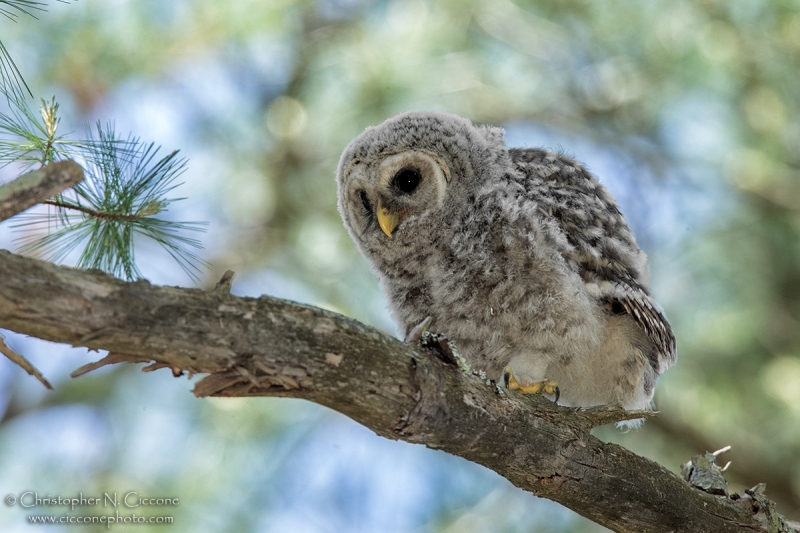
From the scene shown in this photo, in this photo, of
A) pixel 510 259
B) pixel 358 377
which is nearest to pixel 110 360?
pixel 358 377

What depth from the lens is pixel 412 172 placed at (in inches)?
111

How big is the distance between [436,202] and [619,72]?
2861 millimetres

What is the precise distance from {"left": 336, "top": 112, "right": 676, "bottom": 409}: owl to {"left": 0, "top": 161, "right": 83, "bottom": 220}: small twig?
136 cm

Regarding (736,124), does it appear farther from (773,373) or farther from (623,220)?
(623,220)

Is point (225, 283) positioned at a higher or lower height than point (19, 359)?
higher

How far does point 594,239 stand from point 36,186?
182 centimetres

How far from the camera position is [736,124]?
500 centimetres

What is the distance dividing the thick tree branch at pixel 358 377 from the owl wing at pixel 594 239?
1.89 ft

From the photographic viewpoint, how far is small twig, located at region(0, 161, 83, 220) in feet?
4.72

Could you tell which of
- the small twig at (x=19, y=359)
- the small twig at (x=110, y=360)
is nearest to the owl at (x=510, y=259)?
the small twig at (x=110, y=360)

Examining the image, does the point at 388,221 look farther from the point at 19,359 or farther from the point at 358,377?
the point at 19,359

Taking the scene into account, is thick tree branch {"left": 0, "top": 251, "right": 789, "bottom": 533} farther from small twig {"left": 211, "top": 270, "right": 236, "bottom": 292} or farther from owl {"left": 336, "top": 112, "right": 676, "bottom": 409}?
owl {"left": 336, "top": 112, "right": 676, "bottom": 409}

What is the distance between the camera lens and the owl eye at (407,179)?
2.80m

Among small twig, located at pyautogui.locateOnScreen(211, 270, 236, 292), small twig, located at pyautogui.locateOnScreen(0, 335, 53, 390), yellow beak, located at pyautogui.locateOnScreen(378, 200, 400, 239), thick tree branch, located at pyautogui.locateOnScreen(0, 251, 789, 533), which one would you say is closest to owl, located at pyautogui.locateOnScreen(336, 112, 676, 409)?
yellow beak, located at pyautogui.locateOnScreen(378, 200, 400, 239)
